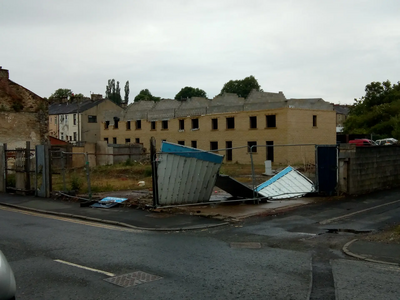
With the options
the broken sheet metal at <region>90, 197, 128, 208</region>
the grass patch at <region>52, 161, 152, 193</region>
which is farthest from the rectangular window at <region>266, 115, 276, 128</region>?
the broken sheet metal at <region>90, 197, 128, 208</region>

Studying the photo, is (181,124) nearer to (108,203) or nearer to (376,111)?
(376,111)

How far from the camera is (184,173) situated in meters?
14.3

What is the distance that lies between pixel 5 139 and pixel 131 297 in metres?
30.0

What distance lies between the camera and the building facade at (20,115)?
1281 inches

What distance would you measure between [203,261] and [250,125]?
41683 millimetres

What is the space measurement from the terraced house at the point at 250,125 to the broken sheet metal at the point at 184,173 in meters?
25.4

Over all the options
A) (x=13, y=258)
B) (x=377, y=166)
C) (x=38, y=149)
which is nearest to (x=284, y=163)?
(x=377, y=166)

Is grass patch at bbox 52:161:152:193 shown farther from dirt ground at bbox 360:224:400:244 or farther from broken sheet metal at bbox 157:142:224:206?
dirt ground at bbox 360:224:400:244

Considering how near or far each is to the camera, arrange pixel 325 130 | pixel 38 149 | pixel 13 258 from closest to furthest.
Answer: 1. pixel 13 258
2. pixel 38 149
3. pixel 325 130

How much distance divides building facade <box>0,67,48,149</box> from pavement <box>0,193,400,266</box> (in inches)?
676

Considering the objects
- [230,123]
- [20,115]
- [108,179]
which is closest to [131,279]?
[108,179]

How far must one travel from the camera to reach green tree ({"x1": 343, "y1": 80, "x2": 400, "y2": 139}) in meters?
70.4

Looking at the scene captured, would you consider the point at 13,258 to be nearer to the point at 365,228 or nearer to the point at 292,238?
the point at 292,238

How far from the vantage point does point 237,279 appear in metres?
6.68
